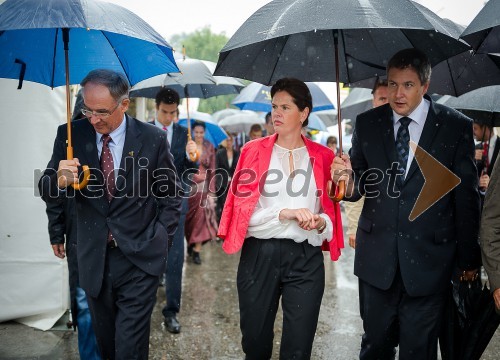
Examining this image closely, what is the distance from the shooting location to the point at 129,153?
12.3 feet

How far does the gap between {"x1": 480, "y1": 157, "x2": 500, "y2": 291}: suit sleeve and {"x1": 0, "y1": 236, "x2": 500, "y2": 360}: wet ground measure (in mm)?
2288

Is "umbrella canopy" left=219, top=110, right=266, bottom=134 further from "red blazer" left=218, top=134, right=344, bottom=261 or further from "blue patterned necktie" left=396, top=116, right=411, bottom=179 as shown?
"blue patterned necktie" left=396, top=116, right=411, bottom=179

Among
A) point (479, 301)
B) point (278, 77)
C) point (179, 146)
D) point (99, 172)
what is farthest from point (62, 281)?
point (479, 301)

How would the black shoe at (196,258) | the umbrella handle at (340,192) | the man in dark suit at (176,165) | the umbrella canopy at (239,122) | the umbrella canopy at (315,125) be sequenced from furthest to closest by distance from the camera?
the umbrella canopy at (239,122), the umbrella canopy at (315,125), the black shoe at (196,258), the man in dark suit at (176,165), the umbrella handle at (340,192)

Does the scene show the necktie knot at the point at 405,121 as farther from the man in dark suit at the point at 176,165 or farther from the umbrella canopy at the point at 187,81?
the man in dark suit at the point at 176,165

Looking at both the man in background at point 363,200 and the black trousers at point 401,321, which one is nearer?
the black trousers at point 401,321

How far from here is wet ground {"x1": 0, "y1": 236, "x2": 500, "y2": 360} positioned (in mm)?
5164

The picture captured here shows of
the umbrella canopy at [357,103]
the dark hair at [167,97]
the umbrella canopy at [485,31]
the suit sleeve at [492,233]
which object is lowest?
the suit sleeve at [492,233]

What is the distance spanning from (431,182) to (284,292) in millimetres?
1248

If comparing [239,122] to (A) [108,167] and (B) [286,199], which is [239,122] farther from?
(A) [108,167]

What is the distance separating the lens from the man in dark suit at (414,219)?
3.64 meters

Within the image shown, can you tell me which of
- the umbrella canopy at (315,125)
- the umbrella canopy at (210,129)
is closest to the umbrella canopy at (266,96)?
the umbrella canopy at (210,129)

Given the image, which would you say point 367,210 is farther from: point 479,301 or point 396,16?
point 396,16

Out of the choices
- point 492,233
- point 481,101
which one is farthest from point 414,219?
point 481,101
